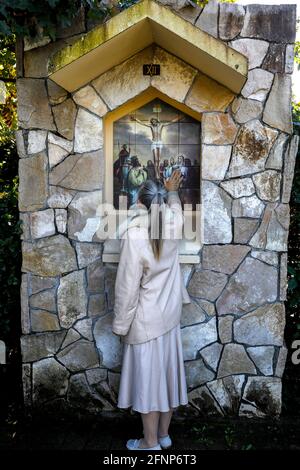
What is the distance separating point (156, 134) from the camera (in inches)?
168

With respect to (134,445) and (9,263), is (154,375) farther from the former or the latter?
(9,263)

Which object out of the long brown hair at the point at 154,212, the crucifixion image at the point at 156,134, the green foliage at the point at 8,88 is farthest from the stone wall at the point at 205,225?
the green foliage at the point at 8,88

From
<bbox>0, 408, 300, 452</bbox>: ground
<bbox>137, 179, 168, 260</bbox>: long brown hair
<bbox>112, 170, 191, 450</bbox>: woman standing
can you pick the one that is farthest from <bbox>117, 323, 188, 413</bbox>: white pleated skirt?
<bbox>137, 179, 168, 260</bbox>: long brown hair

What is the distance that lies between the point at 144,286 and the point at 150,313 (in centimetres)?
20

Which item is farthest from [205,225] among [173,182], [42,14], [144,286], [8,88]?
[8,88]

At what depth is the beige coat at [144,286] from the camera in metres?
3.40

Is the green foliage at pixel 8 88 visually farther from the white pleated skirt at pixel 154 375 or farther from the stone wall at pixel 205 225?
the white pleated skirt at pixel 154 375

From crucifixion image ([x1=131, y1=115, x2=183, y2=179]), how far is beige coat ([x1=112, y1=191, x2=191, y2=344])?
767 mm

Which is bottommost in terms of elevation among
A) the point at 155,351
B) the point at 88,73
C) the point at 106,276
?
the point at 155,351

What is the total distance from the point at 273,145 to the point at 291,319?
1694 millimetres

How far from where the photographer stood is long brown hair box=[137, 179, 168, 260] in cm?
345

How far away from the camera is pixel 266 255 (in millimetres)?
4094
